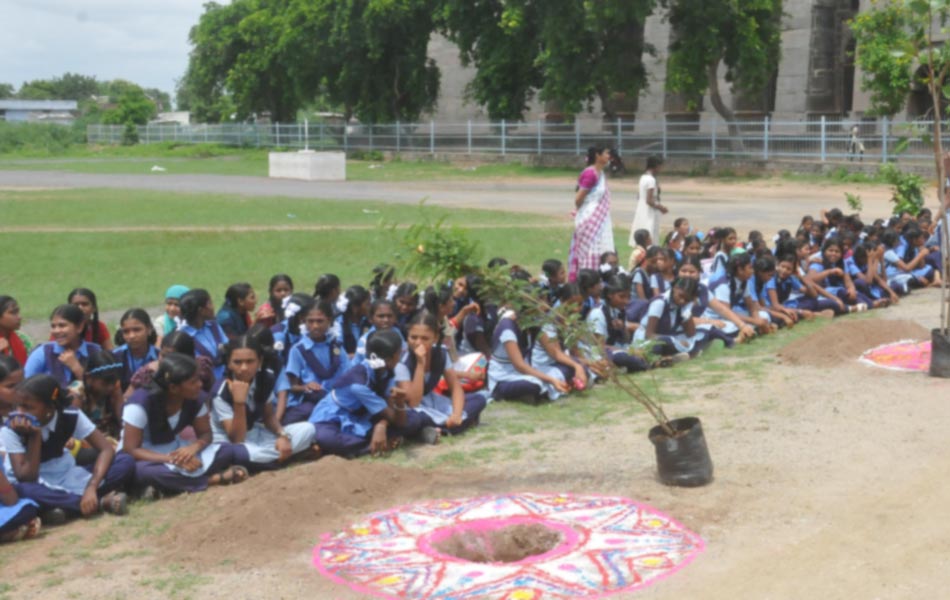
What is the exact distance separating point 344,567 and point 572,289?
3.98 meters

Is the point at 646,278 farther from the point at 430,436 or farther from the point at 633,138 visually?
the point at 633,138

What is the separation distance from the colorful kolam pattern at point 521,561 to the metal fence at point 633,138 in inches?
630

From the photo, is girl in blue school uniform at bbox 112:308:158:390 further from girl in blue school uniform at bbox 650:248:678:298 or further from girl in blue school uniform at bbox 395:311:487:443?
girl in blue school uniform at bbox 650:248:678:298

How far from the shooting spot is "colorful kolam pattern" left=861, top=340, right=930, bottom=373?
9.06 m

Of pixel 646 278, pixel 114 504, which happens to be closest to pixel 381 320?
pixel 114 504

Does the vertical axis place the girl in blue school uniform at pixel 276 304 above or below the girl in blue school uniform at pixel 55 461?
above

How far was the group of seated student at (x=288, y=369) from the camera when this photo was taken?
6102mm

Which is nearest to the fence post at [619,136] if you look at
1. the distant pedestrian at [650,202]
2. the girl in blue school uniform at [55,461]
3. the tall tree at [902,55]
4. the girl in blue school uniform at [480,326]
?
the tall tree at [902,55]

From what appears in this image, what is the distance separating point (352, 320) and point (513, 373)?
1.27 m

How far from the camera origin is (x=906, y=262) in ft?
45.4

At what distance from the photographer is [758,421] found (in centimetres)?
757

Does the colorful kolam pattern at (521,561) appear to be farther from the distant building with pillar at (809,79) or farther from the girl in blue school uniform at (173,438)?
the distant building with pillar at (809,79)

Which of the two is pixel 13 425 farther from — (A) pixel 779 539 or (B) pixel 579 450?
(A) pixel 779 539

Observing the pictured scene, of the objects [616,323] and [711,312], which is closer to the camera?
[616,323]
